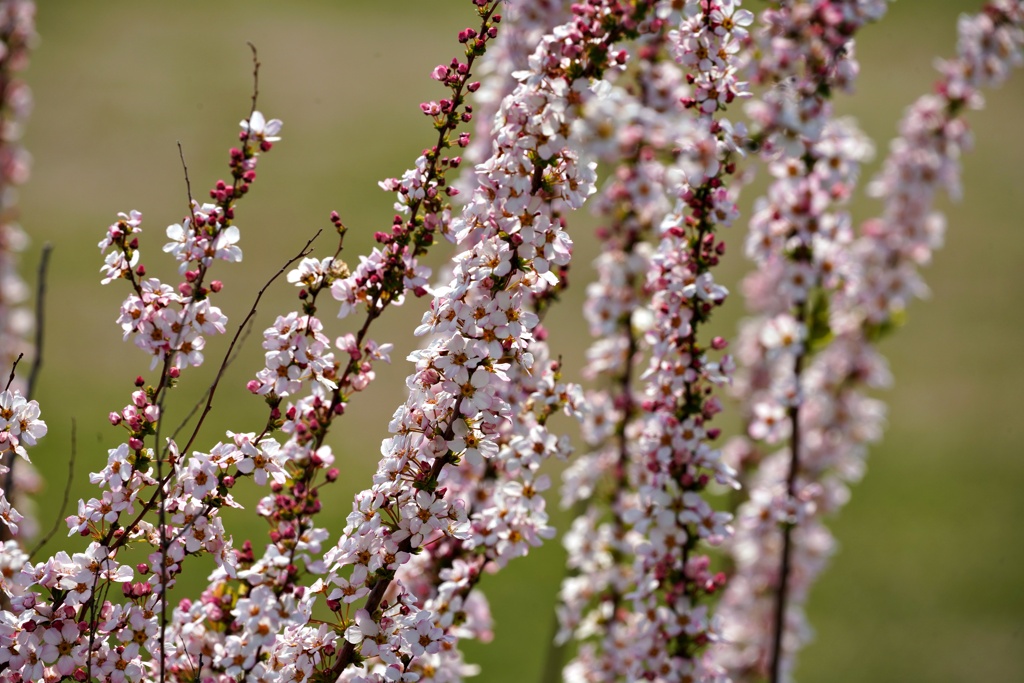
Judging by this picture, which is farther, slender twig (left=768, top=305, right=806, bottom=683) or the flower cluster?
the flower cluster

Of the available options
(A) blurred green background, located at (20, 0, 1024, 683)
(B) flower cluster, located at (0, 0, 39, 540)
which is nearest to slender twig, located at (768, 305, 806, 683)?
(A) blurred green background, located at (20, 0, 1024, 683)

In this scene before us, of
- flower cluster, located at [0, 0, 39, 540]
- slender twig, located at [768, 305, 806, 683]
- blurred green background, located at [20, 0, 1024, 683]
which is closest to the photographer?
slender twig, located at [768, 305, 806, 683]

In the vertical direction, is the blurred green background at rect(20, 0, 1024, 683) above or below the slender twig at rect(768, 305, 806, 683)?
above

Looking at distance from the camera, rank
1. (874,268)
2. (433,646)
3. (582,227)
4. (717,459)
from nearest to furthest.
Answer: (433,646) → (717,459) → (874,268) → (582,227)

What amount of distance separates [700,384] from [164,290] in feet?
3.38

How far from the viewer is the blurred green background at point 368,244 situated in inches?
264

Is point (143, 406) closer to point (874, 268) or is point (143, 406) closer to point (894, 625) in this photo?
point (874, 268)

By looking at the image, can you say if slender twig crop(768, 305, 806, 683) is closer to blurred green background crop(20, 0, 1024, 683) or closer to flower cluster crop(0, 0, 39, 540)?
blurred green background crop(20, 0, 1024, 683)

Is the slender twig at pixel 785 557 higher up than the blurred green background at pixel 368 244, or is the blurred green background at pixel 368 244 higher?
the blurred green background at pixel 368 244

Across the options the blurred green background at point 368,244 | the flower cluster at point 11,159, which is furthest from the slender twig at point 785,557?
the flower cluster at point 11,159

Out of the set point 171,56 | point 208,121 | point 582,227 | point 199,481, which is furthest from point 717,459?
point 171,56

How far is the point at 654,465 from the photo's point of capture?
2.09 meters

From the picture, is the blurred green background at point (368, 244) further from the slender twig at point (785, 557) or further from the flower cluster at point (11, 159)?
the slender twig at point (785, 557)

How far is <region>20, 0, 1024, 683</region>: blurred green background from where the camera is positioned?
6711 mm
